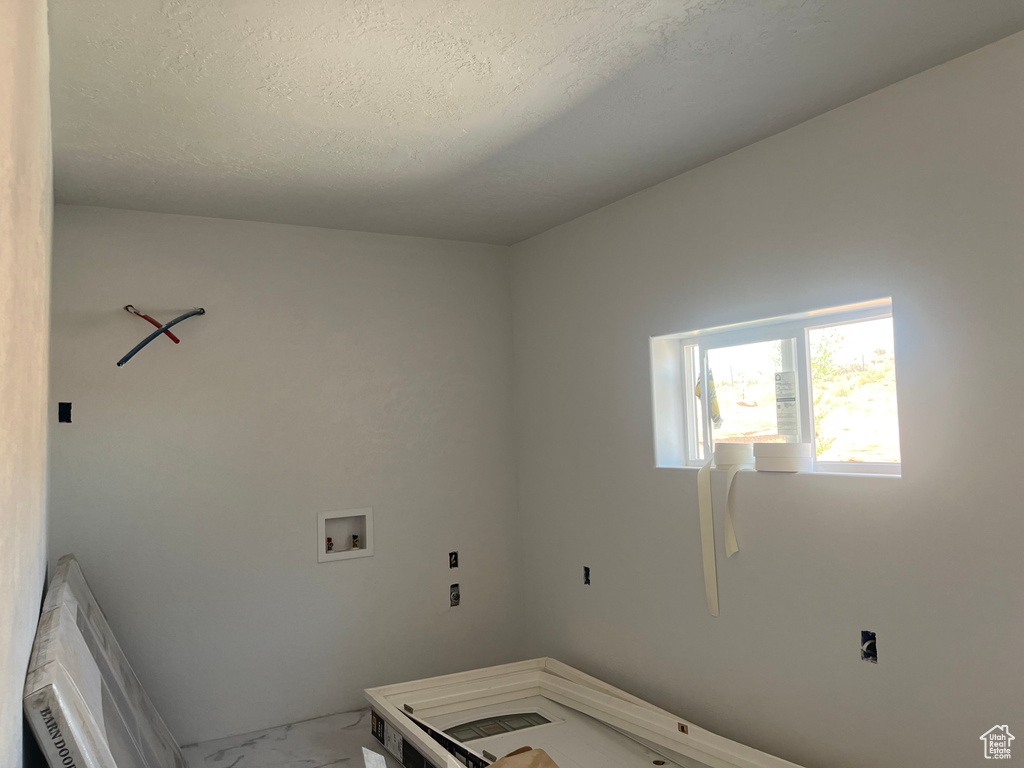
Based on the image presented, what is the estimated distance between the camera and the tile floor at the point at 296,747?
3.29m

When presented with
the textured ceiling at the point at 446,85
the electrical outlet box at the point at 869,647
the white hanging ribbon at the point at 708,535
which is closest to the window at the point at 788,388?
the white hanging ribbon at the point at 708,535

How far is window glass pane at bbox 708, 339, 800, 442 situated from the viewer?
9.70 ft

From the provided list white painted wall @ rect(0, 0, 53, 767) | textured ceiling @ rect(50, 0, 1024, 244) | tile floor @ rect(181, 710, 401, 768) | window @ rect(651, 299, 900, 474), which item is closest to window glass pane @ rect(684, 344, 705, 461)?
window @ rect(651, 299, 900, 474)

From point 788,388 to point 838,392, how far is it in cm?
22

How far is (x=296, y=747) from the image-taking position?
11.3ft

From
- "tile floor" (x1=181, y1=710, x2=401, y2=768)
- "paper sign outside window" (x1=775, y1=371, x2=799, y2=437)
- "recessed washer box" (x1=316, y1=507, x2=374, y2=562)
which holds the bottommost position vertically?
"tile floor" (x1=181, y1=710, x2=401, y2=768)

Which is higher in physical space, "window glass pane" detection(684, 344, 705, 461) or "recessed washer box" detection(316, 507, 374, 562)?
"window glass pane" detection(684, 344, 705, 461)

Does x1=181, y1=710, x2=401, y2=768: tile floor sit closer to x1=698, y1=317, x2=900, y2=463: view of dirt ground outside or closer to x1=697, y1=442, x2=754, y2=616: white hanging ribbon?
x1=697, y1=442, x2=754, y2=616: white hanging ribbon

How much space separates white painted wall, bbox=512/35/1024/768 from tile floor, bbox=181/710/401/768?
1.24 m

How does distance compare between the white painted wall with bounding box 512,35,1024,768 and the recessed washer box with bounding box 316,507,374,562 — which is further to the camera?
the recessed washer box with bounding box 316,507,374,562

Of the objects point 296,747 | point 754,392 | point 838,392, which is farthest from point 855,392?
point 296,747

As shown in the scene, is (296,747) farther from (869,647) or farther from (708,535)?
(869,647)

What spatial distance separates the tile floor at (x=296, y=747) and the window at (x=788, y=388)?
6.55 ft

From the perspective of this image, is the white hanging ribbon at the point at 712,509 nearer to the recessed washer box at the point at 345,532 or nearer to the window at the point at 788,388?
the window at the point at 788,388
